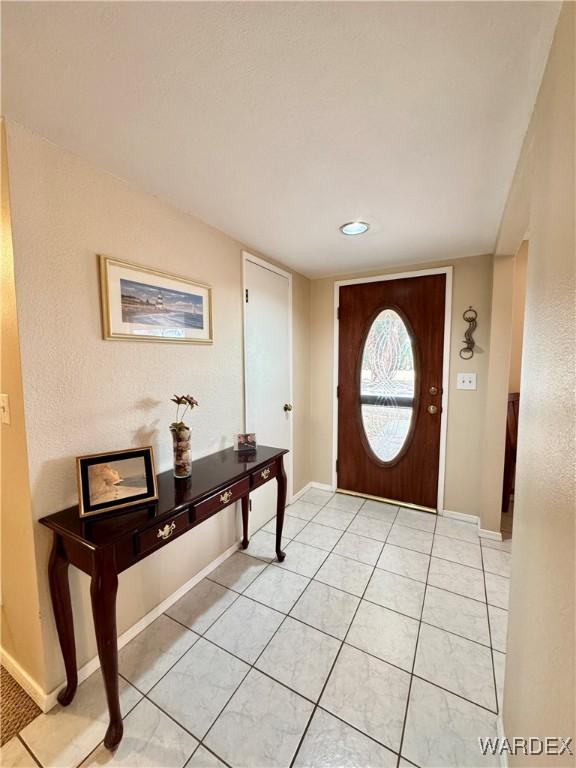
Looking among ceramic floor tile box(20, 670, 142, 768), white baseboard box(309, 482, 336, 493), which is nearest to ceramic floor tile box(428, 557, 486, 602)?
white baseboard box(309, 482, 336, 493)

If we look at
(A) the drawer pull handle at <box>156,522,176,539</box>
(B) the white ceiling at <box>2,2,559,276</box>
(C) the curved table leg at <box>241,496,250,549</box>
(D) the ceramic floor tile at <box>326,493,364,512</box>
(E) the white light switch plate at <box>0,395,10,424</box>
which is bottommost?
(D) the ceramic floor tile at <box>326,493,364,512</box>

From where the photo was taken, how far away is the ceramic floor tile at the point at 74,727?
111 cm

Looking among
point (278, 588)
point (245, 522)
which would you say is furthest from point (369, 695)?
point (245, 522)

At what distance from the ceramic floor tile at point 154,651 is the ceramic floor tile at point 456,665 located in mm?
1121

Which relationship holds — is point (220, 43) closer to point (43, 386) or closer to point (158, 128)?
point (158, 128)

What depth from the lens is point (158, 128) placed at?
114 cm

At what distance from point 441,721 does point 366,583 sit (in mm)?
746

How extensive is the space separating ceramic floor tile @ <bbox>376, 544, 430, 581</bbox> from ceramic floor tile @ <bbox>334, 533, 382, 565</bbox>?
5cm

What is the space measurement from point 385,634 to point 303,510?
1.34 meters

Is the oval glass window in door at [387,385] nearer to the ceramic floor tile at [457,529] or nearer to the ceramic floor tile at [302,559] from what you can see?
the ceramic floor tile at [457,529]

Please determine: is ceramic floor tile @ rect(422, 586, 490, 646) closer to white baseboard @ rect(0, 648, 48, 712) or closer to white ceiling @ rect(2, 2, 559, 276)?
white baseboard @ rect(0, 648, 48, 712)

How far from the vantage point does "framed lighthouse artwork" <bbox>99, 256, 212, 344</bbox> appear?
55.9 inches

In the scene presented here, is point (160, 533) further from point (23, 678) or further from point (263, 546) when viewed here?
point (263, 546)

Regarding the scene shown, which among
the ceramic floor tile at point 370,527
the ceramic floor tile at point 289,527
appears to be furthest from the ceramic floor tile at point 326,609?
the ceramic floor tile at point 370,527
